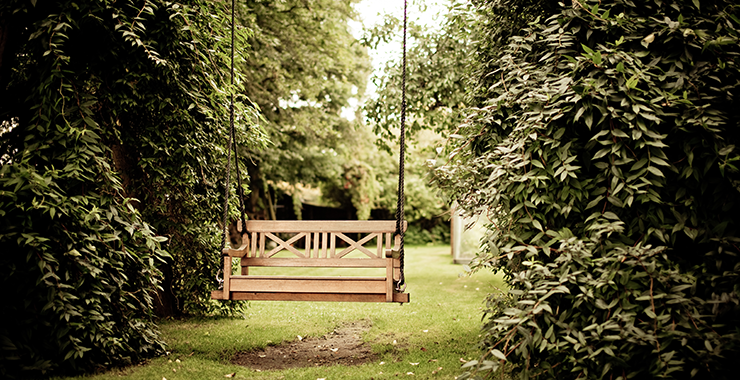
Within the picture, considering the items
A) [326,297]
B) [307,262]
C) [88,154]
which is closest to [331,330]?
[307,262]

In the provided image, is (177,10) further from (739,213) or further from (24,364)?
(739,213)

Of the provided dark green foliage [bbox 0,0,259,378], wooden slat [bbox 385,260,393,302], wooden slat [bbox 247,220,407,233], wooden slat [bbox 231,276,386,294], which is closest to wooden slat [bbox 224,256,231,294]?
wooden slat [bbox 231,276,386,294]

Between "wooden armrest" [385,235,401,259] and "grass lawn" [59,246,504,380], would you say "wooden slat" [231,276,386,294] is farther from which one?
"grass lawn" [59,246,504,380]

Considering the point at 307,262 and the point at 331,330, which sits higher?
the point at 307,262

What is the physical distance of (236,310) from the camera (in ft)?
20.0

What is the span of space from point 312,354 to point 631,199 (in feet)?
11.0

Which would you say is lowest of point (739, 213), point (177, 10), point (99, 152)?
point (739, 213)

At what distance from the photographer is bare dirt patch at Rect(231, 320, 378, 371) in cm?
433

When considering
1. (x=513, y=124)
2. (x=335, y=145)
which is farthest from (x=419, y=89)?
(x=335, y=145)

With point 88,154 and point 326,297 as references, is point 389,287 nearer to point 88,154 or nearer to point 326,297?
point 326,297

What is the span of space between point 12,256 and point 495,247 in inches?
129

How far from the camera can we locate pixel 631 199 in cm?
245

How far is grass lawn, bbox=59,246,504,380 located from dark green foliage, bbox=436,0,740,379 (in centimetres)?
67

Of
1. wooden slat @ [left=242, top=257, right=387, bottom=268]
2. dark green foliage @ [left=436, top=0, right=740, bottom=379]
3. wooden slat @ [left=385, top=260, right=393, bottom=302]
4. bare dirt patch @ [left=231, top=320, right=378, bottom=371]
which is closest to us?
dark green foliage @ [left=436, top=0, right=740, bottom=379]
